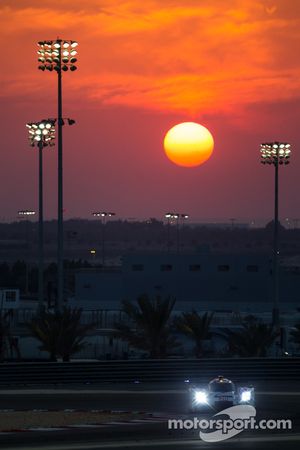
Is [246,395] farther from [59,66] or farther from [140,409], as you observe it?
[59,66]

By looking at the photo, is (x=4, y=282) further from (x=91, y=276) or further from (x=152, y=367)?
(x=152, y=367)

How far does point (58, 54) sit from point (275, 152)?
25337 mm

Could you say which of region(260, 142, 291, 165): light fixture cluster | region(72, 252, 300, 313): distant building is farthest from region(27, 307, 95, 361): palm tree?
region(72, 252, 300, 313): distant building

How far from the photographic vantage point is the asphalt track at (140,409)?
27734 mm

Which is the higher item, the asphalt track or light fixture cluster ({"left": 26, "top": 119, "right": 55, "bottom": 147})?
light fixture cluster ({"left": 26, "top": 119, "right": 55, "bottom": 147})

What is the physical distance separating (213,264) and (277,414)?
77997mm

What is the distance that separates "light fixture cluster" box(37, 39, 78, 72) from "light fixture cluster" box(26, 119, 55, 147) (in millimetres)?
8153

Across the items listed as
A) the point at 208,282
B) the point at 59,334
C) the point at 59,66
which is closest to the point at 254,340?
the point at 59,334

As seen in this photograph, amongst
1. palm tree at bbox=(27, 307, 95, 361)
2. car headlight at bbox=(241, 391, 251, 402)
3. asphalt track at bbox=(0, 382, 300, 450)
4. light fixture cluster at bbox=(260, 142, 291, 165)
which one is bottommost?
asphalt track at bbox=(0, 382, 300, 450)

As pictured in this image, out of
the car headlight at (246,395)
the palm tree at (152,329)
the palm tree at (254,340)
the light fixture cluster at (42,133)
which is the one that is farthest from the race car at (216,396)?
the light fixture cluster at (42,133)

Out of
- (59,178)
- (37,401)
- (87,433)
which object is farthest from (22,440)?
(59,178)

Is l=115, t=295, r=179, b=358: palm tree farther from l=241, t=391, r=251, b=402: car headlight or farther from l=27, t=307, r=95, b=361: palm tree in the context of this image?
l=241, t=391, r=251, b=402: car headlight

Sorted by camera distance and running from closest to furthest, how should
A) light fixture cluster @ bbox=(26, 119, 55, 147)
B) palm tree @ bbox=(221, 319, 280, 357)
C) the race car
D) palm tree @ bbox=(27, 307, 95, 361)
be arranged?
the race car, palm tree @ bbox=(27, 307, 95, 361), palm tree @ bbox=(221, 319, 280, 357), light fixture cluster @ bbox=(26, 119, 55, 147)

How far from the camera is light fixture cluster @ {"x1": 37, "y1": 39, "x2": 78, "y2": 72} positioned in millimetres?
62281
